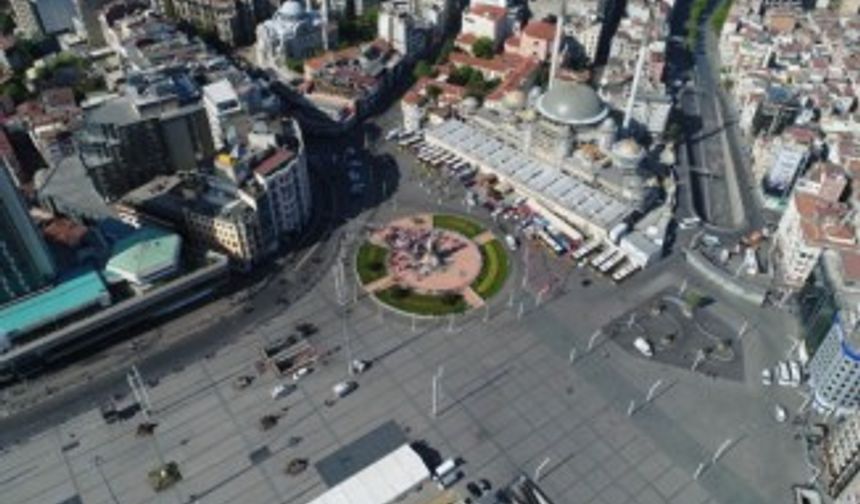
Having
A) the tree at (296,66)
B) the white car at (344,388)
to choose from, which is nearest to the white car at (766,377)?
the white car at (344,388)

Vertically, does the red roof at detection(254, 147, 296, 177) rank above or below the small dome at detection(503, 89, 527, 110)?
above

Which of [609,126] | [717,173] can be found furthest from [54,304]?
[717,173]

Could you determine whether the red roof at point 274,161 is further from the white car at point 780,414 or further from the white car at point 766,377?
the white car at point 780,414

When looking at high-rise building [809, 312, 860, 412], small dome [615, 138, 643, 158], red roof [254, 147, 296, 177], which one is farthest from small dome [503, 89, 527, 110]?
high-rise building [809, 312, 860, 412]

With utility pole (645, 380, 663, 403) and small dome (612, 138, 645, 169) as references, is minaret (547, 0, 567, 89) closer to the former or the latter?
small dome (612, 138, 645, 169)

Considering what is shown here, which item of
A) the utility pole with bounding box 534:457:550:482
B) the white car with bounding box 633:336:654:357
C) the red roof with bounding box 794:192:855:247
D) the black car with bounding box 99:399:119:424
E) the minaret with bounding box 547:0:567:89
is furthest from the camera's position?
the minaret with bounding box 547:0:567:89

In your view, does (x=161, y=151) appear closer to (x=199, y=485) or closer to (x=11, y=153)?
(x=11, y=153)
